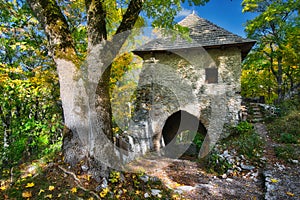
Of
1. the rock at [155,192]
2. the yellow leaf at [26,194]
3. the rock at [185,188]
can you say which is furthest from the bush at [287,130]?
the yellow leaf at [26,194]

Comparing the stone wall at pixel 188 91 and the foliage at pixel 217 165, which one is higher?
the stone wall at pixel 188 91

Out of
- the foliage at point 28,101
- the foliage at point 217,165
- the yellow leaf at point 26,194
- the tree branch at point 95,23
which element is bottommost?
the foliage at point 217,165

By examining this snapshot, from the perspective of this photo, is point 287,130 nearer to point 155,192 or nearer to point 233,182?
point 233,182

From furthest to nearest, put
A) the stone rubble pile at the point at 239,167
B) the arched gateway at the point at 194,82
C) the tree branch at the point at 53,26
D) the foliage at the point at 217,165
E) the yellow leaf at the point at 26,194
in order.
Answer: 1. the arched gateway at the point at 194,82
2. the foliage at the point at 217,165
3. the stone rubble pile at the point at 239,167
4. the tree branch at the point at 53,26
5. the yellow leaf at the point at 26,194

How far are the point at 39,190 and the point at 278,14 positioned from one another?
14258 millimetres

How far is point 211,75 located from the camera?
7.86 meters

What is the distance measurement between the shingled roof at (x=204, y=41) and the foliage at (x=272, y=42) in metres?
4.13

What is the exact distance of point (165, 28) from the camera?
432 centimetres

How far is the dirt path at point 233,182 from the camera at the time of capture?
3734mm

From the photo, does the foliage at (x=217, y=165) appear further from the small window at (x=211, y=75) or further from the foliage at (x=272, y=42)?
the foliage at (x=272, y=42)

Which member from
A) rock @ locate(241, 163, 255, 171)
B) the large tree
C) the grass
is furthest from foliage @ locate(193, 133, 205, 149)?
the large tree

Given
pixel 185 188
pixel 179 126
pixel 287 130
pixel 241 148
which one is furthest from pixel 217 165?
pixel 179 126

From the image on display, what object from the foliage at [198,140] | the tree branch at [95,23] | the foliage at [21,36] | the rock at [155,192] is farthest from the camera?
the foliage at [198,140]

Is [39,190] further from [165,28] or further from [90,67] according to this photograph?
[165,28]
